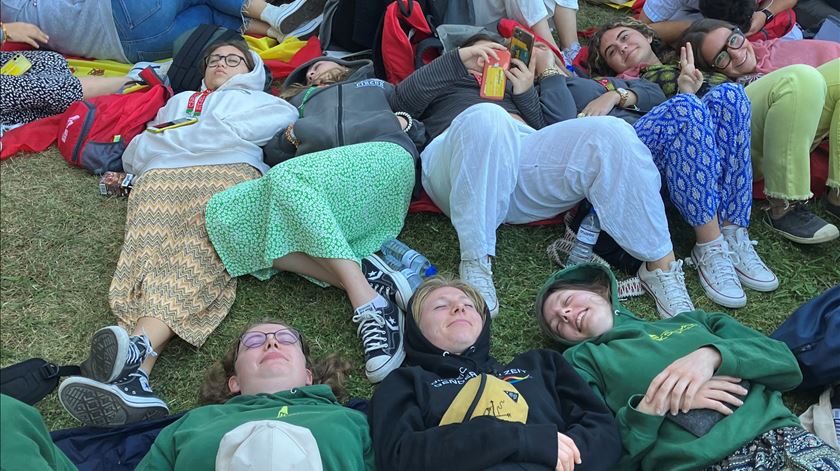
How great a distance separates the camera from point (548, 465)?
7.13 ft

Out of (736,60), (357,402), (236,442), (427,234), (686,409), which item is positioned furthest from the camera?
(736,60)

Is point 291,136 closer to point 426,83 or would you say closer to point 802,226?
point 426,83

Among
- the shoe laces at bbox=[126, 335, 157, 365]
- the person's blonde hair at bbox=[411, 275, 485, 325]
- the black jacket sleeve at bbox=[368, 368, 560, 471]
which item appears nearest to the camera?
the black jacket sleeve at bbox=[368, 368, 560, 471]

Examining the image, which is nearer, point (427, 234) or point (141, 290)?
point (141, 290)

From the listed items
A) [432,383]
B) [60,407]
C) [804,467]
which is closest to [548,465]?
[432,383]

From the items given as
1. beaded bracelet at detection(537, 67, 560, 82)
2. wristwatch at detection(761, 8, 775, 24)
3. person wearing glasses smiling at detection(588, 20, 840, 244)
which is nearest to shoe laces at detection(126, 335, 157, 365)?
beaded bracelet at detection(537, 67, 560, 82)

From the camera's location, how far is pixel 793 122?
11.2 feet

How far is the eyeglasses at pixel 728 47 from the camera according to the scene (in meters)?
4.16

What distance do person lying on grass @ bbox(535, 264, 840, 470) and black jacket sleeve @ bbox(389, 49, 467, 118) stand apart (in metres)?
1.55

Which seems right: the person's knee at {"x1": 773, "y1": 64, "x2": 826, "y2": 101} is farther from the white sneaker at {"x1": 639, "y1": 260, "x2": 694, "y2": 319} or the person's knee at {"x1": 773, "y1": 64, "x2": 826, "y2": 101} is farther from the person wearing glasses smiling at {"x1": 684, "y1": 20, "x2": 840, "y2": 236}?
the white sneaker at {"x1": 639, "y1": 260, "x2": 694, "y2": 319}

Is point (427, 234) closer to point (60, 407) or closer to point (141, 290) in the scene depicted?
point (141, 290)

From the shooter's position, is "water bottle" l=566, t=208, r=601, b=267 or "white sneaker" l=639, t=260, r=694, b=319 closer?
"white sneaker" l=639, t=260, r=694, b=319

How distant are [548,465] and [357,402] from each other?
2.73ft

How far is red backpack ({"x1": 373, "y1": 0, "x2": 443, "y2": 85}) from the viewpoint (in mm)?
4047
